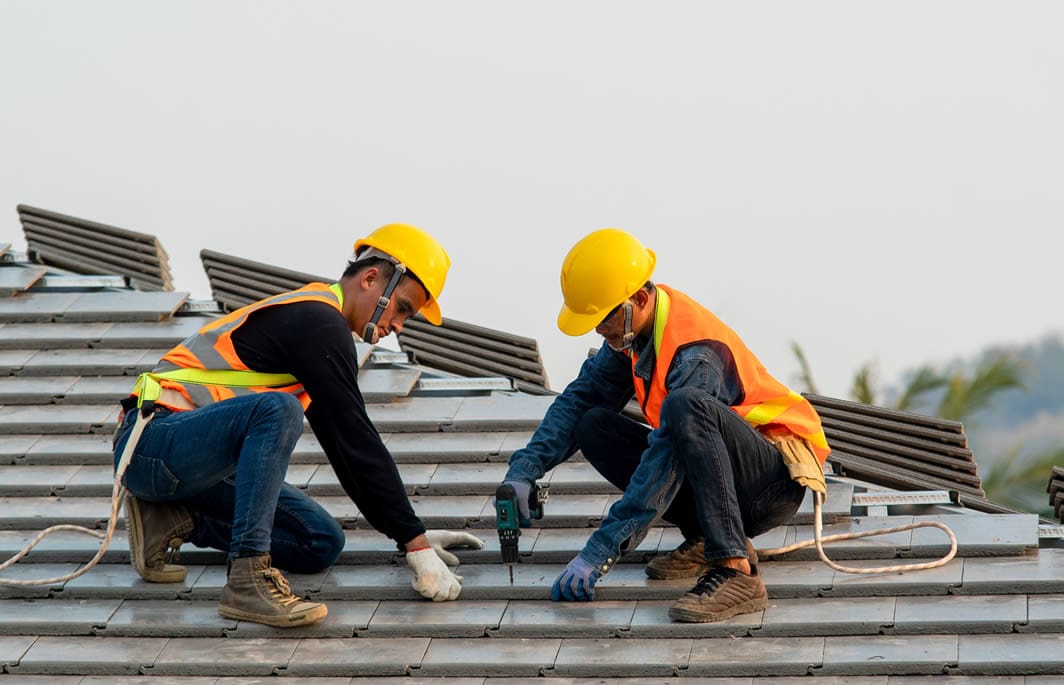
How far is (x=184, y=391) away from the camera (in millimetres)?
5918

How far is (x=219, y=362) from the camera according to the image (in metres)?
5.90

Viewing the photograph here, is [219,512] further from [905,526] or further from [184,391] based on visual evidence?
[905,526]

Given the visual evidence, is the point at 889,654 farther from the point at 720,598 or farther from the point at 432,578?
the point at 432,578

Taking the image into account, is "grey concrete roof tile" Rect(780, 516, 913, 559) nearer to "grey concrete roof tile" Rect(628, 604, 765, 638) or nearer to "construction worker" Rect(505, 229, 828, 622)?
"construction worker" Rect(505, 229, 828, 622)

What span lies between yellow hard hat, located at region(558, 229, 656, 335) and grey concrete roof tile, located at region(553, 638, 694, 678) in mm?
1092

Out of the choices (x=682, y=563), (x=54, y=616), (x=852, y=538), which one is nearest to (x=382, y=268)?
(x=682, y=563)

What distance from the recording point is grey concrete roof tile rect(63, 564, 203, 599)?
6020 millimetres

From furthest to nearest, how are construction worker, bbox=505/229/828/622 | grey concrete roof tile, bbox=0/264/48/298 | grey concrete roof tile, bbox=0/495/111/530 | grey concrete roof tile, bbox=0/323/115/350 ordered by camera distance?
1. grey concrete roof tile, bbox=0/264/48/298
2. grey concrete roof tile, bbox=0/323/115/350
3. grey concrete roof tile, bbox=0/495/111/530
4. construction worker, bbox=505/229/828/622

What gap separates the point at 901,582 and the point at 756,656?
2.15 feet

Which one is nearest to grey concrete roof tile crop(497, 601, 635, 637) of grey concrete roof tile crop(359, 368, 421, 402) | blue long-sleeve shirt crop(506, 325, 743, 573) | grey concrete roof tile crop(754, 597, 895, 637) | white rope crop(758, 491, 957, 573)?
blue long-sleeve shirt crop(506, 325, 743, 573)

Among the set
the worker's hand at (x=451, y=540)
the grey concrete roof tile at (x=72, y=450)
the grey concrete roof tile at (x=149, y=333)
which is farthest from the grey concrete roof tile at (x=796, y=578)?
the grey concrete roof tile at (x=149, y=333)

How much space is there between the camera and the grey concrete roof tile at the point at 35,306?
846 cm

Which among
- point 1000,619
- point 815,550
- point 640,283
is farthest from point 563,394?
point 1000,619

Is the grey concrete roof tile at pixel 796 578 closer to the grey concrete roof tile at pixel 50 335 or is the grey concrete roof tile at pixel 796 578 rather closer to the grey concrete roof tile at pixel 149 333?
the grey concrete roof tile at pixel 149 333
